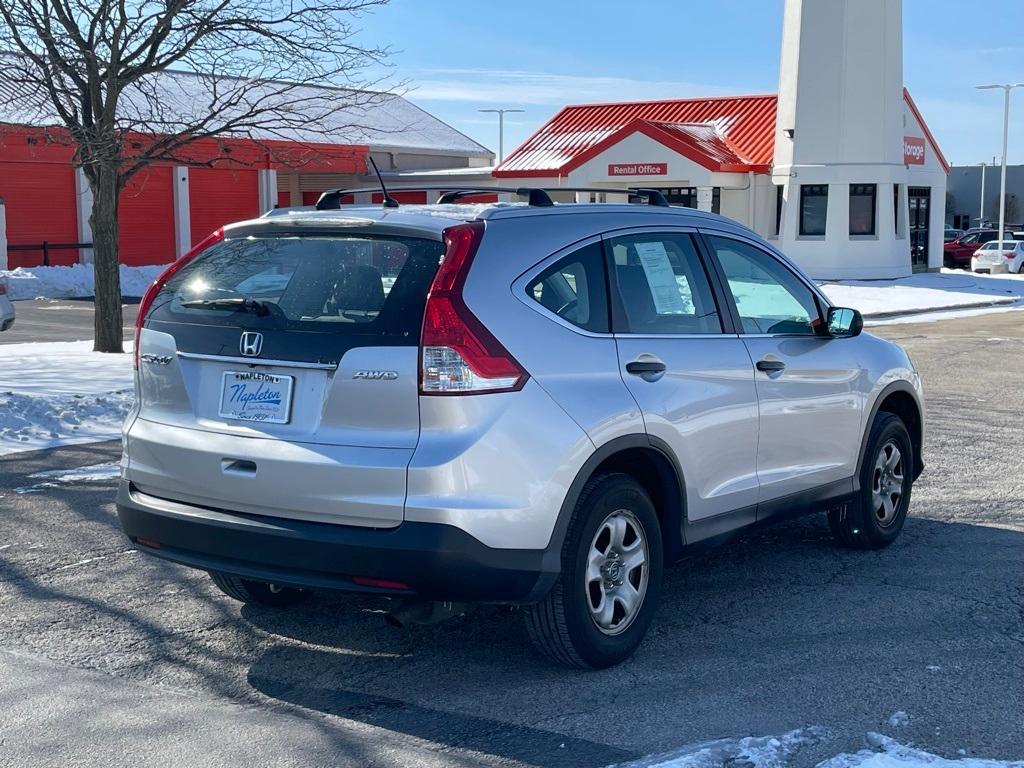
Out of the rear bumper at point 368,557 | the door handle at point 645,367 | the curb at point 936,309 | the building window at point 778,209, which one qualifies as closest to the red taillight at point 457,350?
the rear bumper at point 368,557

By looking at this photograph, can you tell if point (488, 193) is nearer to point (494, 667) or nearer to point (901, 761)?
point (494, 667)

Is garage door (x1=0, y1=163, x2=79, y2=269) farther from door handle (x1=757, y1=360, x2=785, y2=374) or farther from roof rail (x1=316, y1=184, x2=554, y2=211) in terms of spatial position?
door handle (x1=757, y1=360, x2=785, y2=374)

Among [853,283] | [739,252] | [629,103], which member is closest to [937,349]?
[739,252]

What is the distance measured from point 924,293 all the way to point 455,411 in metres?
32.3

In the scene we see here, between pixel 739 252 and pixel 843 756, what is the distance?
2.62 meters

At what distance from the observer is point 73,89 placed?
51.6 feet

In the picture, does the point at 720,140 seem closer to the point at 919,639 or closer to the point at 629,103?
the point at 629,103

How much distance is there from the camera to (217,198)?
45.6 meters

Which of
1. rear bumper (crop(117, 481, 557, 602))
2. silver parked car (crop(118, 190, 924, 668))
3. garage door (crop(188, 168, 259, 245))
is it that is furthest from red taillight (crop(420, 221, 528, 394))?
garage door (crop(188, 168, 259, 245))

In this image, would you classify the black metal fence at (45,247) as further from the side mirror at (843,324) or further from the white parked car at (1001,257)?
the side mirror at (843,324)

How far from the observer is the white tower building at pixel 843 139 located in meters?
38.5

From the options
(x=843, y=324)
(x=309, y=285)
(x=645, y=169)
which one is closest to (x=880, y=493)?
(x=843, y=324)

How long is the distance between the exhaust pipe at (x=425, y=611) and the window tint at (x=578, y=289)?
1.14m

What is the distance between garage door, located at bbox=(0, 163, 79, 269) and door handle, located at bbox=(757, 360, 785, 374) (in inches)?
1473
